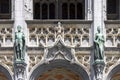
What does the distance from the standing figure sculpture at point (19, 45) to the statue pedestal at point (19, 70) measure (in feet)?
0.81

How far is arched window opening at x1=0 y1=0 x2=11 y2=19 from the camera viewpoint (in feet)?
132

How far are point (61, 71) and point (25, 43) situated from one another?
231cm

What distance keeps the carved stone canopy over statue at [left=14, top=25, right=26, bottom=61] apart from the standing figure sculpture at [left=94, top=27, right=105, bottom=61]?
11.6ft

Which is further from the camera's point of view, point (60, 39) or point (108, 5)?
point (108, 5)

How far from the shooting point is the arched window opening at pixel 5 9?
40.2 m

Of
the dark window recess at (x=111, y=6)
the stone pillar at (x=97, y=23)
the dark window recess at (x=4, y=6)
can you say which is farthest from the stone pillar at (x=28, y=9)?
the dark window recess at (x=111, y=6)

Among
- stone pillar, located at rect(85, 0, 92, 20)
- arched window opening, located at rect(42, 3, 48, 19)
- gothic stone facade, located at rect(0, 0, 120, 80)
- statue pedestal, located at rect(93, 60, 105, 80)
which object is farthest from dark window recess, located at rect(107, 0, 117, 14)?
statue pedestal, located at rect(93, 60, 105, 80)

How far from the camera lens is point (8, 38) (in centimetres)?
3800

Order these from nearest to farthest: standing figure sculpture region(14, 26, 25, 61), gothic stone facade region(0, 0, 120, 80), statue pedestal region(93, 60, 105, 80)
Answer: statue pedestal region(93, 60, 105, 80), standing figure sculpture region(14, 26, 25, 61), gothic stone facade region(0, 0, 120, 80)

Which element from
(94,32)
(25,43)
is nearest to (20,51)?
(25,43)

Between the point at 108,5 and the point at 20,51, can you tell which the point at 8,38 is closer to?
the point at 20,51

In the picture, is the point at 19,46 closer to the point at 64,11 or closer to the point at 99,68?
the point at 99,68

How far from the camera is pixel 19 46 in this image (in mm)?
37219

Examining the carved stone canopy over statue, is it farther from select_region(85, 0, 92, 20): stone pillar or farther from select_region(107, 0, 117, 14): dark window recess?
select_region(107, 0, 117, 14): dark window recess
